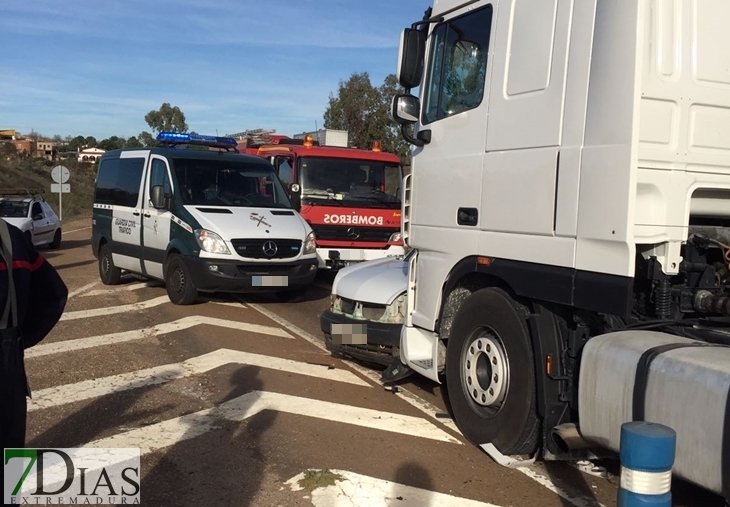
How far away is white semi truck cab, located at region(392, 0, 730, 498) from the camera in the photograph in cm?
378

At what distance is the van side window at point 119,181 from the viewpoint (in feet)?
39.4

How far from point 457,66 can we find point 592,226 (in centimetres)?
191

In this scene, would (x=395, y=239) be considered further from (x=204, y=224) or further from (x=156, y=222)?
(x=156, y=222)

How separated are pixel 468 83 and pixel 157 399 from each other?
3.61m

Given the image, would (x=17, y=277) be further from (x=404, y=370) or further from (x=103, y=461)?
(x=404, y=370)

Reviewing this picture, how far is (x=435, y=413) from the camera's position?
600 centimetres

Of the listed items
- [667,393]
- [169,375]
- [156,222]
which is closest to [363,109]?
[156,222]

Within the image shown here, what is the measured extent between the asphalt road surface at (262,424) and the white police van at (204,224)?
4.06 feet

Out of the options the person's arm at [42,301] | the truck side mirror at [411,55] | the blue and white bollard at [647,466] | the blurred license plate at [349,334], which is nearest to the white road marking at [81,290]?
the blurred license plate at [349,334]

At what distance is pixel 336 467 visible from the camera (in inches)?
189

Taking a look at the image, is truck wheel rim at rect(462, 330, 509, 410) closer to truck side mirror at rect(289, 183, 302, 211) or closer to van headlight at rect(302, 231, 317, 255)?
van headlight at rect(302, 231, 317, 255)

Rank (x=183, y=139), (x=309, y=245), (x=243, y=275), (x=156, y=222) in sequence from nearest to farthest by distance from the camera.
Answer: (x=243, y=275) → (x=309, y=245) → (x=156, y=222) → (x=183, y=139)

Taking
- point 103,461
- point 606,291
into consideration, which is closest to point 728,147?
point 606,291

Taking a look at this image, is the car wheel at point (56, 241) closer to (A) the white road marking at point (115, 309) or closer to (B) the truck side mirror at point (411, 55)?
(A) the white road marking at point (115, 309)
